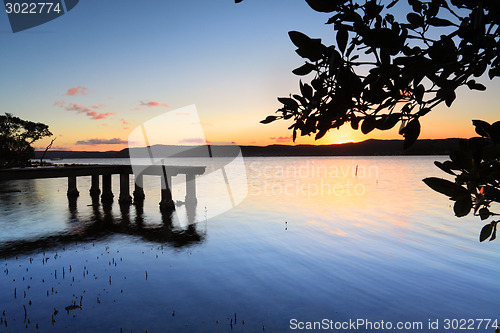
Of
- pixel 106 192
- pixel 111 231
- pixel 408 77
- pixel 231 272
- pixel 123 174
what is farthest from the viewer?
pixel 106 192

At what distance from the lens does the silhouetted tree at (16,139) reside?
137 ft

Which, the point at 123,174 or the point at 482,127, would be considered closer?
the point at 482,127

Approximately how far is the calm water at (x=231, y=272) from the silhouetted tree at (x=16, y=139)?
28.7m

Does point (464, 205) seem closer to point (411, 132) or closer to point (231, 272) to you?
point (411, 132)

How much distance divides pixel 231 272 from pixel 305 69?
9820mm

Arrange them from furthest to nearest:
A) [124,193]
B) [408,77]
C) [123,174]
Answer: [124,193] → [123,174] → [408,77]

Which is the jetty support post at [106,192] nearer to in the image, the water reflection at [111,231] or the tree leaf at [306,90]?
the water reflection at [111,231]

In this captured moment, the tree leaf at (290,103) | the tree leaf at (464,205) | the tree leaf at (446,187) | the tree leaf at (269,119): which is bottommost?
the tree leaf at (464,205)

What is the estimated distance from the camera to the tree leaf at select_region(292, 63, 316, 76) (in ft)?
6.12

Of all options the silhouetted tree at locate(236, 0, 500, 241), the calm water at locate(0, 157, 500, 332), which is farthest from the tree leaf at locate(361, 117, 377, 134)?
the calm water at locate(0, 157, 500, 332)

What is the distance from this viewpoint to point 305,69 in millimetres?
1891

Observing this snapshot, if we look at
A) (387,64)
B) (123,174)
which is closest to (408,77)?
(387,64)

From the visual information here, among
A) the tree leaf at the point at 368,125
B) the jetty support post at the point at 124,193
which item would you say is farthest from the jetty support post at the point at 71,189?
the tree leaf at the point at 368,125
